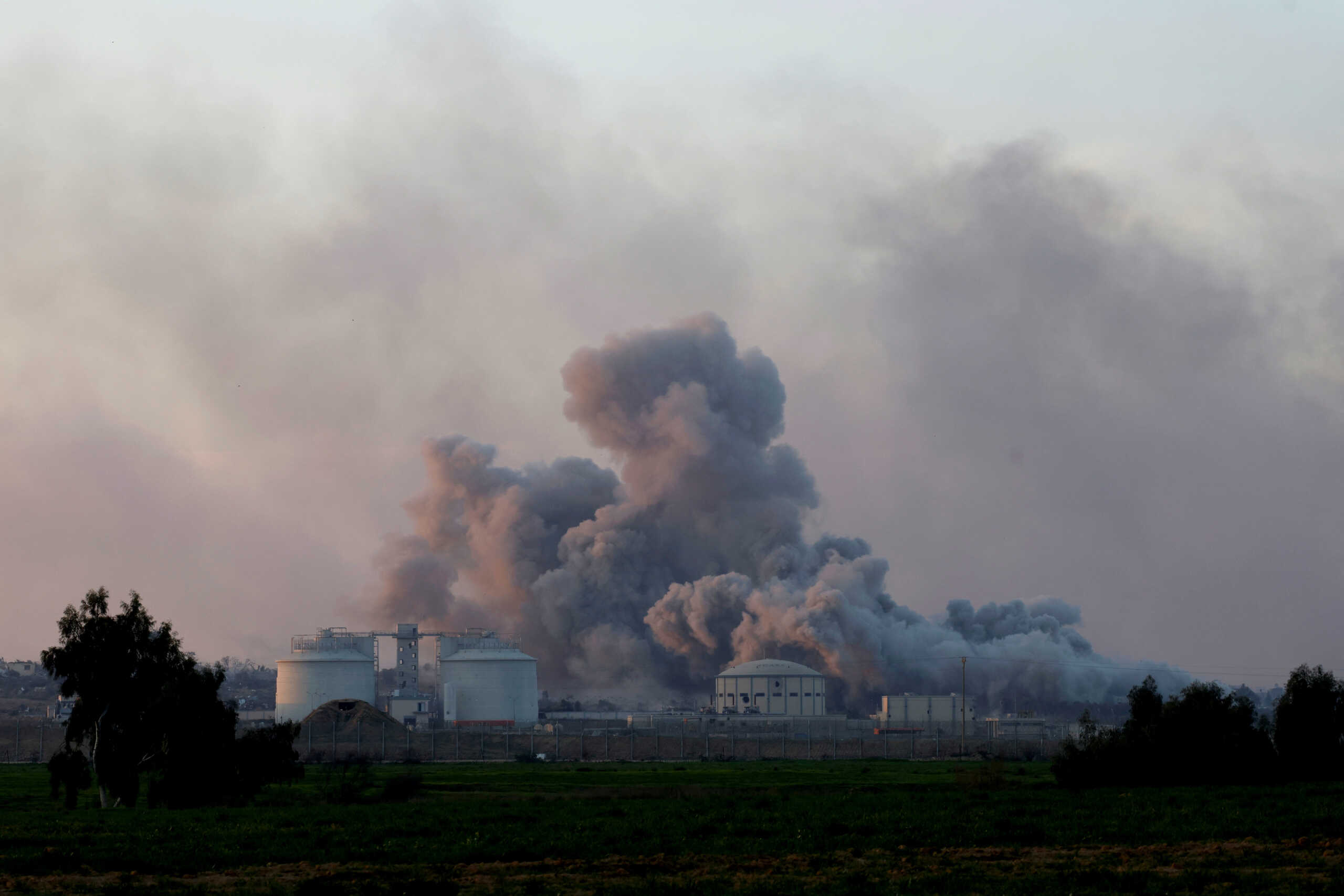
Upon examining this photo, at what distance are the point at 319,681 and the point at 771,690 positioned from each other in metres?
41.0

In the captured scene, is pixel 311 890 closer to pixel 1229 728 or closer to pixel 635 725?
pixel 1229 728

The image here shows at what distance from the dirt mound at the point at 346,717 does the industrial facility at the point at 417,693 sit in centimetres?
917

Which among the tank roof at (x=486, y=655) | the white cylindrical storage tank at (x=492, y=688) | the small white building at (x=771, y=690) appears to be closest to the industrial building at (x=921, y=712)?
Answer: the small white building at (x=771, y=690)

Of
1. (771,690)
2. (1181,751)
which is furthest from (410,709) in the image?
(1181,751)

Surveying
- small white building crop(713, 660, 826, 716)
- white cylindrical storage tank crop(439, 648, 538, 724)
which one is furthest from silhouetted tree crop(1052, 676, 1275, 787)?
small white building crop(713, 660, 826, 716)

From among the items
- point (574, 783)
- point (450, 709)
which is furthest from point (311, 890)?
point (450, 709)

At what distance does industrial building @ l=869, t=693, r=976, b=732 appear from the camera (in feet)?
415

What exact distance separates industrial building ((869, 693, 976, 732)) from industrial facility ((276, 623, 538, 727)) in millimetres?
32219

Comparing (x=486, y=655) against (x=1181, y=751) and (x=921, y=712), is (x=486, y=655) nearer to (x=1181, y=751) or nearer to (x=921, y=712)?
(x=921, y=712)

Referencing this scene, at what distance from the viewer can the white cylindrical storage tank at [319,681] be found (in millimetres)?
120562

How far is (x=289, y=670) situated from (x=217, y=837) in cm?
9086

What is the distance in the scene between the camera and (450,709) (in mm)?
121688

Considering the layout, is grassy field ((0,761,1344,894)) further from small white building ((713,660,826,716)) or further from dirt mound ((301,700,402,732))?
small white building ((713,660,826,716))

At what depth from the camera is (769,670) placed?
438ft
